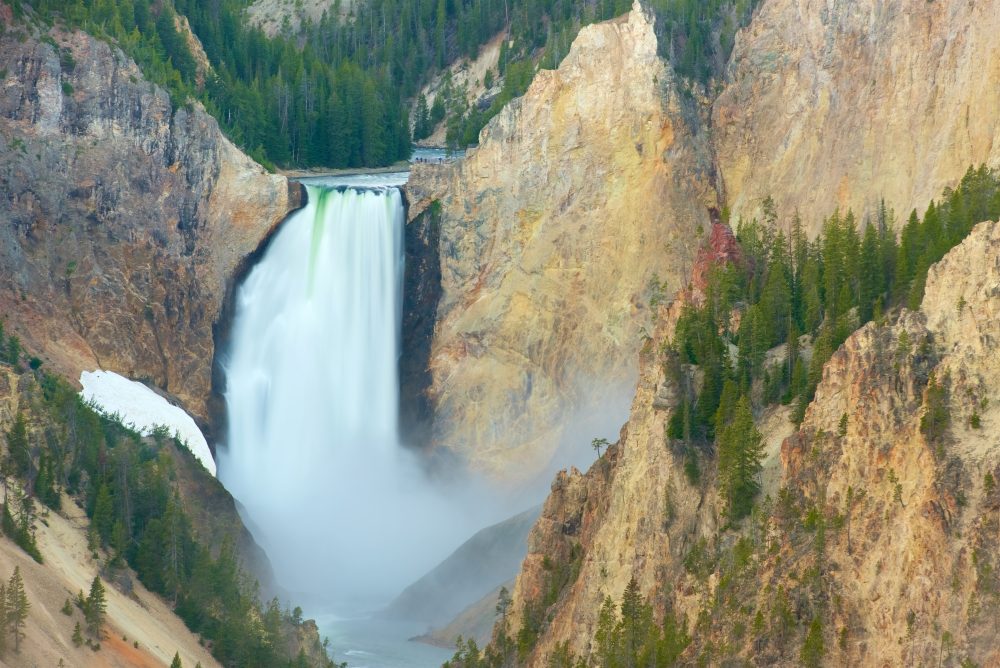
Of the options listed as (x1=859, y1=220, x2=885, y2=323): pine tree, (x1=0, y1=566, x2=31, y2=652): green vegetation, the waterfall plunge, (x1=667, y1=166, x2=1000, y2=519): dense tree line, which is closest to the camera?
(x1=0, y1=566, x2=31, y2=652): green vegetation

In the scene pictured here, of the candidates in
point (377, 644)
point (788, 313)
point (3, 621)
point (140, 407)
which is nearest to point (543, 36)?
point (140, 407)

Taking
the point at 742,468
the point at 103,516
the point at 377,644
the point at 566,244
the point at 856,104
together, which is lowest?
the point at 377,644

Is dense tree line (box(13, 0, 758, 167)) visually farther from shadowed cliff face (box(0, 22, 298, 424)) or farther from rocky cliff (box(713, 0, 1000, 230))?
rocky cliff (box(713, 0, 1000, 230))

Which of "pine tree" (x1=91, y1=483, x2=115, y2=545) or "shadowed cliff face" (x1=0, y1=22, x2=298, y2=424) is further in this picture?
"shadowed cliff face" (x1=0, y1=22, x2=298, y2=424)

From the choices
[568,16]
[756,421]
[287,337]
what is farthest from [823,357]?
[568,16]

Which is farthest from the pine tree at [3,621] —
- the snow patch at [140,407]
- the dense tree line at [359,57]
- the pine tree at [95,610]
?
the dense tree line at [359,57]

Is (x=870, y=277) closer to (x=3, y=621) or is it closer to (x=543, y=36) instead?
(x=3, y=621)

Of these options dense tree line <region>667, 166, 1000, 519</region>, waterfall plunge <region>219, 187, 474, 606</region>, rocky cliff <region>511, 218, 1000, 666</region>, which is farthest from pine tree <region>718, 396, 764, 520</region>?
waterfall plunge <region>219, 187, 474, 606</region>

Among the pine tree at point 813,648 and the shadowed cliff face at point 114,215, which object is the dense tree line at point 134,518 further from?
the pine tree at point 813,648
